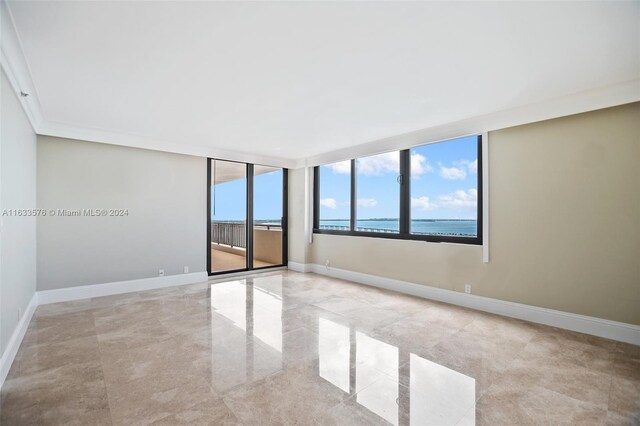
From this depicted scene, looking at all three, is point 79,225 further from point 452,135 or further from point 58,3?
point 452,135

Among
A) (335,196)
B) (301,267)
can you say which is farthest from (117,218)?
(335,196)

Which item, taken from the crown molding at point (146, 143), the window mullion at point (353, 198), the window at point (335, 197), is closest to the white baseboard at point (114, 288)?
the crown molding at point (146, 143)

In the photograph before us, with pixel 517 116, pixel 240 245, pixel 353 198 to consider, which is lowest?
pixel 240 245

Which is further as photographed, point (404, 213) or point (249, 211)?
point (249, 211)

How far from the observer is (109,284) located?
466cm

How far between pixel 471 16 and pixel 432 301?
3.62 metres

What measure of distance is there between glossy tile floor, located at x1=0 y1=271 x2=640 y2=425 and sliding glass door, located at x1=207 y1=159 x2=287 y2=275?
251 centimetres

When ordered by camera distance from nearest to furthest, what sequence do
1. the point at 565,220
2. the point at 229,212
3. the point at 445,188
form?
the point at 565,220, the point at 445,188, the point at 229,212

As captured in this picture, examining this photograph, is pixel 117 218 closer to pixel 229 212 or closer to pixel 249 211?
pixel 229 212

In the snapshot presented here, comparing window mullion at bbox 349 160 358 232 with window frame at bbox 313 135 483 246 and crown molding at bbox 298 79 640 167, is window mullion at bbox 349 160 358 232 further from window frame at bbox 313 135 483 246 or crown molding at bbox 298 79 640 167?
crown molding at bbox 298 79 640 167

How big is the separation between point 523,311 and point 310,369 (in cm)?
283

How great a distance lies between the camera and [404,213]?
194 inches

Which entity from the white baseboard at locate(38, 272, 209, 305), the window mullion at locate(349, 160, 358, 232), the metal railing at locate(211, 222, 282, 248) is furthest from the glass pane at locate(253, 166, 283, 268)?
the window mullion at locate(349, 160, 358, 232)

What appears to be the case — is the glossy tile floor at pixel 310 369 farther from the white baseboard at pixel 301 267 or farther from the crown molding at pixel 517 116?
the white baseboard at pixel 301 267
